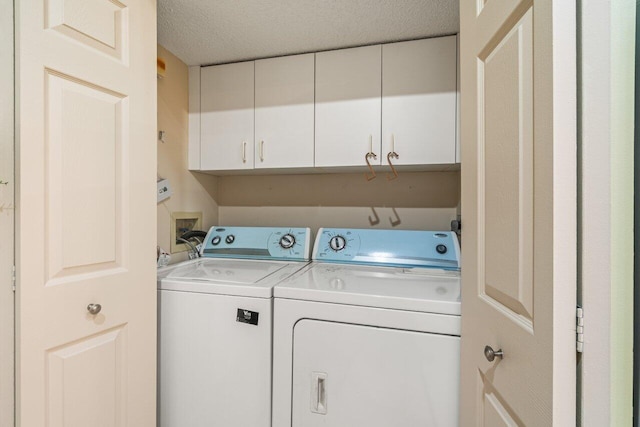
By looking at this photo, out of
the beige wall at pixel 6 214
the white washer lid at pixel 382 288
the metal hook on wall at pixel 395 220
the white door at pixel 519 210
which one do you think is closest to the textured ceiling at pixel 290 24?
the white door at pixel 519 210

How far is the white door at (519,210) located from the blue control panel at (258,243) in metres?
1.09

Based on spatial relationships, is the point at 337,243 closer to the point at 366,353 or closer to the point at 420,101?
the point at 366,353

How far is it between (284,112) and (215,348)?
1309mm

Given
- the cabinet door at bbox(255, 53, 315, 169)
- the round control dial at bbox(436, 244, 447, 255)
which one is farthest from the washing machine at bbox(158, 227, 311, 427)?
the round control dial at bbox(436, 244, 447, 255)

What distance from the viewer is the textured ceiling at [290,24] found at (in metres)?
1.41

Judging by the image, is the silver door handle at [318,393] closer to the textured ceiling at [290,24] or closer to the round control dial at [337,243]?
the round control dial at [337,243]

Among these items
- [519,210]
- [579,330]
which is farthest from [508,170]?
[579,330]

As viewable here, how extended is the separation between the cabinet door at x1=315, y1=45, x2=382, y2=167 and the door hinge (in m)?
1.27

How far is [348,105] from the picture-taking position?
5.65 feet

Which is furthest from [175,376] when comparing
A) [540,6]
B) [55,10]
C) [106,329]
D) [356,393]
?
[540,6]

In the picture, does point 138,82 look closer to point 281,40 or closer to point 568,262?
point 281,40

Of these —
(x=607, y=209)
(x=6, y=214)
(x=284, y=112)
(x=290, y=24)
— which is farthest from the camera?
(x=284, y=112)

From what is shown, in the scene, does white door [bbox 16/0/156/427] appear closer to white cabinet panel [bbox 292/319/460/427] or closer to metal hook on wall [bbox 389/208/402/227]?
white cabinet panel [bbox 292/319/460/427]

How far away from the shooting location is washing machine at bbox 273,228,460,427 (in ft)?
3.53
